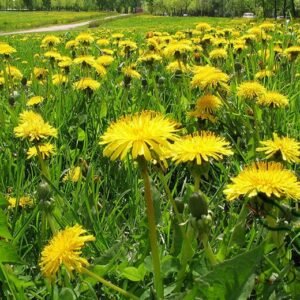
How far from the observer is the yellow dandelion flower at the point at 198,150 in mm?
733

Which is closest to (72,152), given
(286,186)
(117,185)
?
(117,185)

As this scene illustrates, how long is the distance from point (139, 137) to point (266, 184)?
0.18 meters

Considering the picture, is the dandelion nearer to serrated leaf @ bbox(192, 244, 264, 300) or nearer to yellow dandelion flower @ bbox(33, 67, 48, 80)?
serrated leaf @ bbox(192, 244, 264, 300)

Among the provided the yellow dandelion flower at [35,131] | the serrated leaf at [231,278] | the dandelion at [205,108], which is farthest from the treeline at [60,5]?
the serrated leaf at [231,278]

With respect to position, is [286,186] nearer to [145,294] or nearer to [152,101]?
[145,294]

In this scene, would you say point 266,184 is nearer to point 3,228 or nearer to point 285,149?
point 285,149

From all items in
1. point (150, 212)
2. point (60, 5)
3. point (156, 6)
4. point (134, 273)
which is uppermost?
point (60, 5)

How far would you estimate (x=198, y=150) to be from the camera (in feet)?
2.44

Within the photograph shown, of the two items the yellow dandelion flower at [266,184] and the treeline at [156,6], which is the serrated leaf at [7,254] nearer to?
the yellow dandelion flower at [266,184]

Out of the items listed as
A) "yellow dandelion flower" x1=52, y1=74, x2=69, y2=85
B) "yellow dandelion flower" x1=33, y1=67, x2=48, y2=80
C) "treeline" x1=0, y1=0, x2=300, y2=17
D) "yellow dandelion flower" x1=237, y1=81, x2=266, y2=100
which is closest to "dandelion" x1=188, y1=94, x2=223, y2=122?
"yellow dandelion flower" x1=237, y1=81, x2=266, y2=100

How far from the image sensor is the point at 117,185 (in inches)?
49.4

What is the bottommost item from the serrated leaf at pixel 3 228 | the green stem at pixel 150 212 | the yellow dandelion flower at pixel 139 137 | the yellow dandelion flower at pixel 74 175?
the yellow dandelion flower at pixel 74 175

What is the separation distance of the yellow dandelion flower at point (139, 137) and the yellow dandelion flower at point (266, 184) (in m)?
0.11

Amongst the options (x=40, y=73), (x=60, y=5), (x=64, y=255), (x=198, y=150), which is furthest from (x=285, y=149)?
(x=60, y=5)
